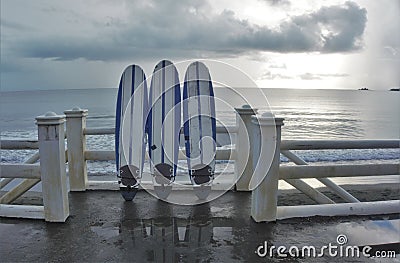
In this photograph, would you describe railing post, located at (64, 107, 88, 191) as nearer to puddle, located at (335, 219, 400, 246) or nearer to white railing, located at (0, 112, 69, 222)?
white railing, located at (0, 112, 69, 222)

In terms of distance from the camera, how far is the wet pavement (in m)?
2.65

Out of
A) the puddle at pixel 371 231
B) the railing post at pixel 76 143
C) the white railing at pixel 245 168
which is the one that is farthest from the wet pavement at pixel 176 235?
the railing post at pixel 76 143

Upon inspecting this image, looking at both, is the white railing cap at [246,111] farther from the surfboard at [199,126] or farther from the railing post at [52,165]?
the railing post at [52,165]

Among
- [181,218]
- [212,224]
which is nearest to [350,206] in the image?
[212,224]

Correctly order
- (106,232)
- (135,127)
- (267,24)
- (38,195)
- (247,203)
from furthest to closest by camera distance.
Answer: (267,24) < (38,195) < (135,127) < (247,203) < (106,232)

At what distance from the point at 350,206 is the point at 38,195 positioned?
391 centimetres

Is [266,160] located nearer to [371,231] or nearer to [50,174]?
[371,231]

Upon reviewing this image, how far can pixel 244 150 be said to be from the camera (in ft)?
13.7

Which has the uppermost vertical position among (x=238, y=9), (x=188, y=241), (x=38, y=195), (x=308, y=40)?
(x=238, y=9)

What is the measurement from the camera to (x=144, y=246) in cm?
279

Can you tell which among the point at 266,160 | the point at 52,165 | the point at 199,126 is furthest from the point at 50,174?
the point at 266,160

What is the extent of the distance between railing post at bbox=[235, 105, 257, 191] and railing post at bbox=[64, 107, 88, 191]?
1.87 m

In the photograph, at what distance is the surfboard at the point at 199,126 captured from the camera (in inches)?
152

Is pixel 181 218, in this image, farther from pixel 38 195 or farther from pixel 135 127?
pixel 38 195
